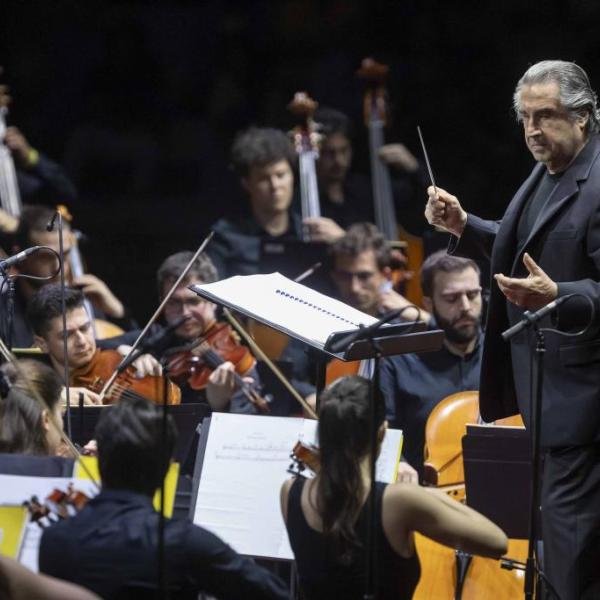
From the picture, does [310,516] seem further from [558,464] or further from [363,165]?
[363,165]

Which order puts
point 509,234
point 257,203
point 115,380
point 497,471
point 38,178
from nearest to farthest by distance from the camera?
point 509,234
point 497,471
point 115,380
point 257,203
point 38,178

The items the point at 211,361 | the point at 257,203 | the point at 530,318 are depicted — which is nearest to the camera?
the point at 530,318

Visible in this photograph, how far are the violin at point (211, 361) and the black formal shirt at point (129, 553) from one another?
6.40ft

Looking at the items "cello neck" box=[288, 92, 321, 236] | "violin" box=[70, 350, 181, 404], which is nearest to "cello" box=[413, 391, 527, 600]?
"violin" box=[70, 350, 181, 404]

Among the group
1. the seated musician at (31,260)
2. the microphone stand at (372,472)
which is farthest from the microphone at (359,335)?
the seated musician at (31,260)

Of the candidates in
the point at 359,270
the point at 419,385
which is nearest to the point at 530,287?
the point at 419,385

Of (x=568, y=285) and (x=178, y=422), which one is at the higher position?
(x=568, y=285)

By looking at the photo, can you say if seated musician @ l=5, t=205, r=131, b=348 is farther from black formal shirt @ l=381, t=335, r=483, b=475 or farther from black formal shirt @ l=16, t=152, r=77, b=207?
black formal shirt @ l=381, t=335, r=483, b=475

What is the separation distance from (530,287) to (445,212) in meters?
0.50

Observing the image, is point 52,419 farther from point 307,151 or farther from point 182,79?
point 182,79

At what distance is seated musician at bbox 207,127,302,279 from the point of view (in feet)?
18.7

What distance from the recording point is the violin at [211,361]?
15.4 ft

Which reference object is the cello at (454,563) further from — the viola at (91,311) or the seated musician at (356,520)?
the viola at (91,311)

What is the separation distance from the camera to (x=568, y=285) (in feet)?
9.74
